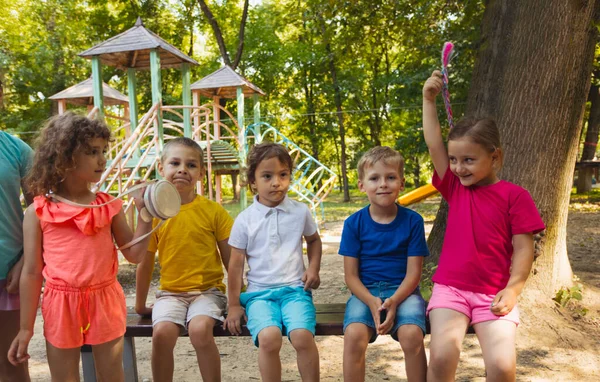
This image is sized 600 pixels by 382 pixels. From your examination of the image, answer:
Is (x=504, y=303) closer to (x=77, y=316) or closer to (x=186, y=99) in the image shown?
(x=77, y=316)

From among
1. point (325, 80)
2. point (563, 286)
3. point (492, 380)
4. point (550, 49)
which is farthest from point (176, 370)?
point (325, 80)

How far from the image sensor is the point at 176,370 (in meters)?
3.75

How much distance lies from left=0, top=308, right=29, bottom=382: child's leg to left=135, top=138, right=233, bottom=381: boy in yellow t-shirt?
2.04 feet

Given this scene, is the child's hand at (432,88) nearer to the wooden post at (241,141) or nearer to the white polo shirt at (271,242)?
the white polo shirt at (271,242)

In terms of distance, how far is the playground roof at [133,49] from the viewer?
25.5 feet

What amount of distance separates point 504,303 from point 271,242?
3.84ft

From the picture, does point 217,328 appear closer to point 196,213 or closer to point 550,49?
point 196,213

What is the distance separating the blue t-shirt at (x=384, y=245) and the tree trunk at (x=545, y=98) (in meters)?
2.06

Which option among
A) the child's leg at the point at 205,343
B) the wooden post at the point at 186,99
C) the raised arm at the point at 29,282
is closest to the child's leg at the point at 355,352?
the child's leg at the point at 205,343

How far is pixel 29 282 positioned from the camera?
7.19ft

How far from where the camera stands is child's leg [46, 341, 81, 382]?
2.19 meters

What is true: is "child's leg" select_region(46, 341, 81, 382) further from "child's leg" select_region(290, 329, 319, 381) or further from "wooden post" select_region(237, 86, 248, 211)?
"wooden post" select_region(237, 86, 248, 211)

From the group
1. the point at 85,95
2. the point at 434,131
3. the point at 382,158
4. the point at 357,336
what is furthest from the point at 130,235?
the point at 85,95

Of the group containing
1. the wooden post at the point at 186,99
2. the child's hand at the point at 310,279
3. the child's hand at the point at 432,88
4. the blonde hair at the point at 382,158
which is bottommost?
the child's hand at the point at 310,279
